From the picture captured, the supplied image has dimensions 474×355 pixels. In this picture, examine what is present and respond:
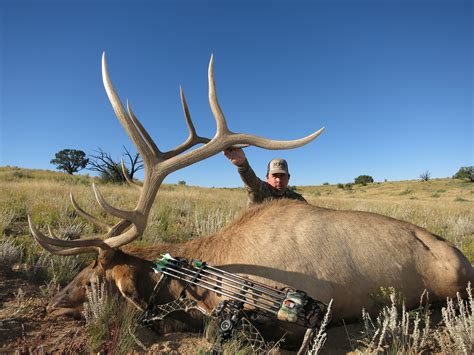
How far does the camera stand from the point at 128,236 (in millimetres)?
2998

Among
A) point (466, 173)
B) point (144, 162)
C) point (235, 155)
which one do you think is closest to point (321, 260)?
point (235, 155)

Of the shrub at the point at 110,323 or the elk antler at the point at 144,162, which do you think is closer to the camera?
the shrub at the point at 110,323

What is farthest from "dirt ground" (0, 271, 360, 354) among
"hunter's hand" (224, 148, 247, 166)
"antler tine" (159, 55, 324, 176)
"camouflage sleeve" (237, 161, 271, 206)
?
"camouflage sleeve" (237, 161, 271, 206)

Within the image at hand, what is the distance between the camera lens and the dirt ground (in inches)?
94.0

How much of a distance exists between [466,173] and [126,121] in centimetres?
4354

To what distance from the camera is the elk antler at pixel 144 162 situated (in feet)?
9.59

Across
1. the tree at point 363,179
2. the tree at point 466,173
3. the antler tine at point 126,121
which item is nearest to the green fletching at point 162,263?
the antler tine at point 126,121

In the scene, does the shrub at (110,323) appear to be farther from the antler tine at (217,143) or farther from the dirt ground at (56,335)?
the antler tine at (217,143)

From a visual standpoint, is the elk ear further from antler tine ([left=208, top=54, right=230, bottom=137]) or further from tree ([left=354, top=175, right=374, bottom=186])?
tree ([left=354, top=175, right=374, bottom=186])

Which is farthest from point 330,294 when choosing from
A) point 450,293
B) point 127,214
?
point 127,214

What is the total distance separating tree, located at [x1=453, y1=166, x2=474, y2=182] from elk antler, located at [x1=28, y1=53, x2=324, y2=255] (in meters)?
41.5

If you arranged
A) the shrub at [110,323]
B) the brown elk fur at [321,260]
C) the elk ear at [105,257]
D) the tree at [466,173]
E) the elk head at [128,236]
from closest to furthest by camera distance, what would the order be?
the shrub at [110,323], the brown elk fur at [321,260], the elk head at [128,236], the elk ear at [105,257], the tree at [466,173]

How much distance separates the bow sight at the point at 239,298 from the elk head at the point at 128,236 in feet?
0.72

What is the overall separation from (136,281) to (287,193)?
324 centimetres
